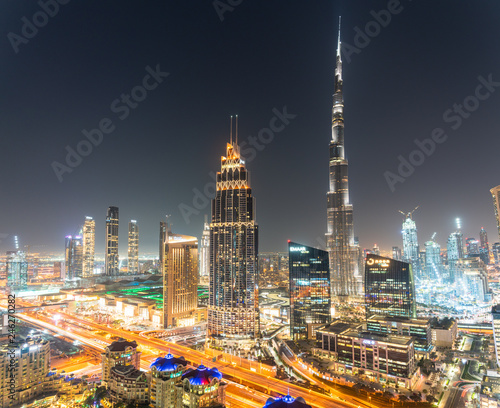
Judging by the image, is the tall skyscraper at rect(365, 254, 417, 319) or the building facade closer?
the tall skyscraper at rect(365, 254, 417, 319)

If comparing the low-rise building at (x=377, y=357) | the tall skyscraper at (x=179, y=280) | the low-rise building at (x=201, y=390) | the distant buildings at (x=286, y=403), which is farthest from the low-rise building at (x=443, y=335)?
the tall skyscraper at (x=179, y=280)

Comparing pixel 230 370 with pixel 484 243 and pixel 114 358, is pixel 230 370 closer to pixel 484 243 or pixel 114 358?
pixel 114 358

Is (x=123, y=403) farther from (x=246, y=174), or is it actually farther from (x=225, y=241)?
(x=246, y=174)

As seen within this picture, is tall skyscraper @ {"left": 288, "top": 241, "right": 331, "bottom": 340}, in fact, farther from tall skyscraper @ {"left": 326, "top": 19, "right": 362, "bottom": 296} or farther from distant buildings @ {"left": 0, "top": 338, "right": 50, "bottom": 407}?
distant buildings @ {"left": 0, "top": 338, "right": 50, "bottom": 407}

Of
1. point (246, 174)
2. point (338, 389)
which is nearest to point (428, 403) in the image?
point (338, 389)

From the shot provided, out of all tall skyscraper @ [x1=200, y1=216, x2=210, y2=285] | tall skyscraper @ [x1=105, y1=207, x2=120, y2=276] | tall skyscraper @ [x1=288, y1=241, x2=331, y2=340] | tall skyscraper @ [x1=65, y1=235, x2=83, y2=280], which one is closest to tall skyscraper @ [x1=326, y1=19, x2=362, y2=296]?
tall skyscraper @ [x1=288, y1=241, x2=331, y2=340]
